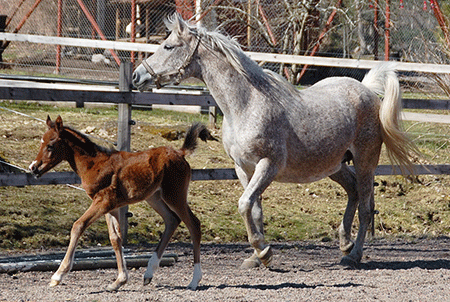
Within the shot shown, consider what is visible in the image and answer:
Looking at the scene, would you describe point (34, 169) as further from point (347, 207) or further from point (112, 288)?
point (347, 207)

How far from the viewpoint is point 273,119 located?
575cm

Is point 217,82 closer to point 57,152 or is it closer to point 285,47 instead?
point 57,152

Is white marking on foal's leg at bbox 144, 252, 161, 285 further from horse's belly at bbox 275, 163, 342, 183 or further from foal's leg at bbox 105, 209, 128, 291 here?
horse's belly at bbox 275, 163, 342, 183

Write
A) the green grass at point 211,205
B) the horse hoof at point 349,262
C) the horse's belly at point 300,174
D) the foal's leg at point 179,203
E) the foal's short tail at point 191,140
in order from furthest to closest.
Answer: the green grass at point 211,205 < the horse hoof at point 349,262 < the horse's belly at point 300,174 < the foal's short tail at point 191,140 < the foal's leg at point 179,203

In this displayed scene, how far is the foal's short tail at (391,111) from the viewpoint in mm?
6480

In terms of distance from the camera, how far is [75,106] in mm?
12484

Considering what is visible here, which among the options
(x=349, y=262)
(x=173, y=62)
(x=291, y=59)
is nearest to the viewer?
(x=173, y=62)

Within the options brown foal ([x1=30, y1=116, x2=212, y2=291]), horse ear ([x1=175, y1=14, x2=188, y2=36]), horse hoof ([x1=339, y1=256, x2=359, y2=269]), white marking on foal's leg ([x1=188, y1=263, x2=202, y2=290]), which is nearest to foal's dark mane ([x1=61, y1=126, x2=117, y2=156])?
brown foal ([x1=30, y1=116, x2=212, y2=291])

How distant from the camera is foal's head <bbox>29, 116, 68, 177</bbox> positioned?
498cm

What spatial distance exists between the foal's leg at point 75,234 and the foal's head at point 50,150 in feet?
1.57

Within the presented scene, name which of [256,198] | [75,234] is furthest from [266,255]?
[75,234]

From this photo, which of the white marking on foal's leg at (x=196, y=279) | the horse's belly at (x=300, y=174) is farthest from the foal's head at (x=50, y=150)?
the horse's belly at (x=300, y=174)

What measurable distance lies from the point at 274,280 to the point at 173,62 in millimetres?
2043

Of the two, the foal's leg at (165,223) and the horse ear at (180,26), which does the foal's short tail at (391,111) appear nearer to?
the horse ear at (180,26)
